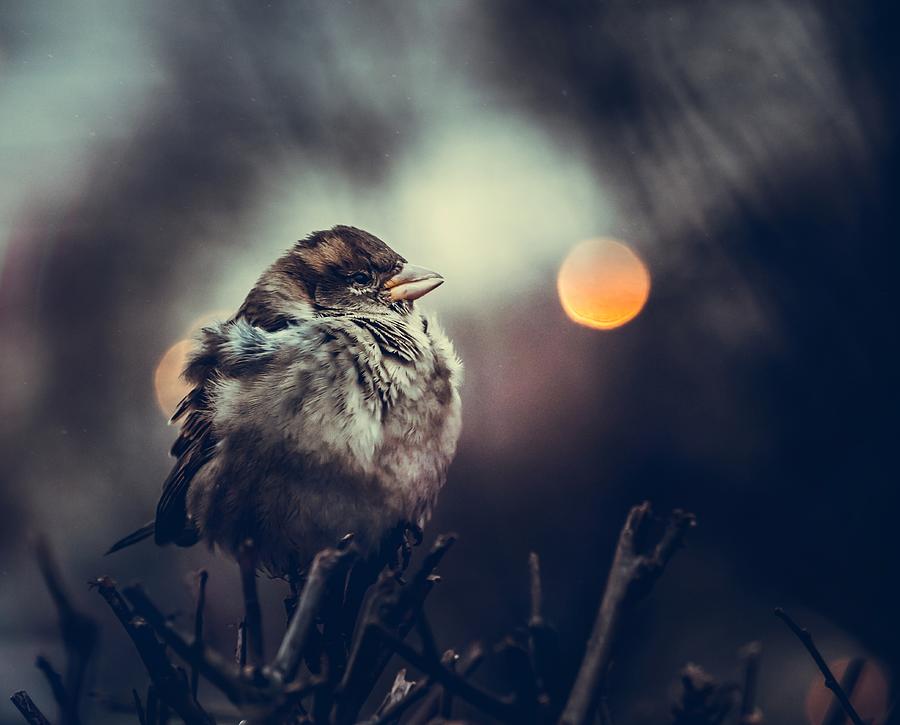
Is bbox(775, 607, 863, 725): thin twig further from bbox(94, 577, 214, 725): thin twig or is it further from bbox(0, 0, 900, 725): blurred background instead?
bbox(0, 0, 900, 725): blurred background

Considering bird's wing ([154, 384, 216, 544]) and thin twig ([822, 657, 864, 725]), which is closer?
thin twig ([822, 657, 864, 725])

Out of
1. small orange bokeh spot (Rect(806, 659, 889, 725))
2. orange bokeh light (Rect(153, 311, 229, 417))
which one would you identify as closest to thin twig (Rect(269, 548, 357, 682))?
orange bokeh light (Rect(153, 311, 229, 417))

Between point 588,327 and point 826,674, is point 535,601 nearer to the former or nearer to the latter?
point 826,674

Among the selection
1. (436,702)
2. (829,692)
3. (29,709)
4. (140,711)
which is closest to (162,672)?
(140,711)

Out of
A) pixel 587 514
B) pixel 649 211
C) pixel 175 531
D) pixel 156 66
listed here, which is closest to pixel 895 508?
pixel 587 514

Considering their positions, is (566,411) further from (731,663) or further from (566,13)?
(566,13)

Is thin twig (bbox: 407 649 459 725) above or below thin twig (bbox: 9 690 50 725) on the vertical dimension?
below
